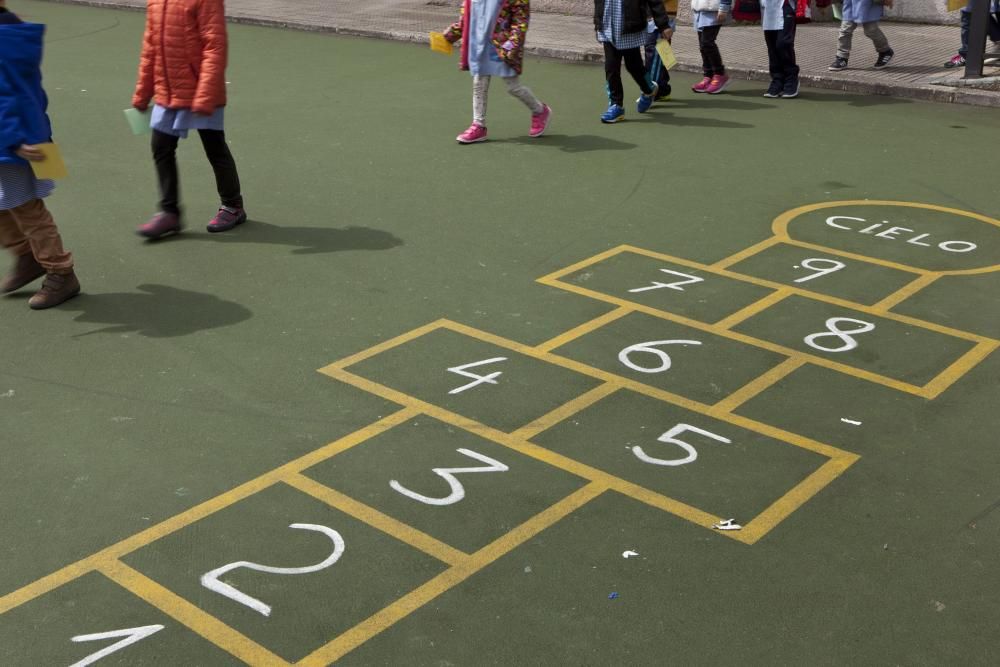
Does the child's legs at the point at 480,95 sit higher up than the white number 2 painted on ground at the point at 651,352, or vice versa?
the child's legs at the point at 480,95

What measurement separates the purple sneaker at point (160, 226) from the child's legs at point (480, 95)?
3.10m

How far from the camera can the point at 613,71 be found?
35.2 feet

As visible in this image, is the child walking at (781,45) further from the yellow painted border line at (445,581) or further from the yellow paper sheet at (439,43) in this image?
the yellow painted border line at (445,581)

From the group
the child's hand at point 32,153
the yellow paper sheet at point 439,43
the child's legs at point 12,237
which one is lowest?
the child's legs at point 12,237

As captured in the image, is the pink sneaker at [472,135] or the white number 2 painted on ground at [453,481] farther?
the pink sneaker at [472,135]

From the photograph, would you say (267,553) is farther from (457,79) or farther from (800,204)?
(457,79)

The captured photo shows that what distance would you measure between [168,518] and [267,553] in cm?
49

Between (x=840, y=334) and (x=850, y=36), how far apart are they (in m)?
7.31

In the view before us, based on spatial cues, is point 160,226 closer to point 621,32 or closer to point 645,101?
point 621,32

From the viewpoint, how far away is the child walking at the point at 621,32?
1050 cm

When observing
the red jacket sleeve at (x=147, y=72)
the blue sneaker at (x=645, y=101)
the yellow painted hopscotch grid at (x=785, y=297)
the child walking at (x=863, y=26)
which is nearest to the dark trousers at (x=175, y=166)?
the red jacket sleeve at (x=147, y=72)

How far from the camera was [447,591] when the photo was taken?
4121 mm

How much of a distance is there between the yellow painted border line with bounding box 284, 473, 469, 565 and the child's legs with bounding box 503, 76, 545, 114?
5769 mm

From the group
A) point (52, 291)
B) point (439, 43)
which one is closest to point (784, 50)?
point (439, 43)
